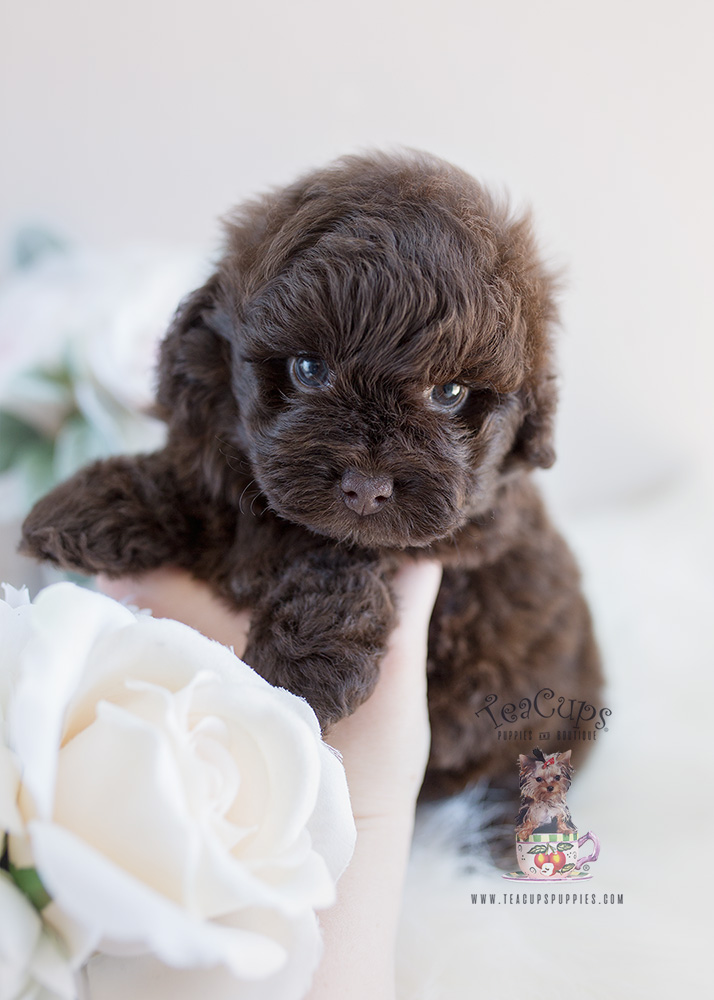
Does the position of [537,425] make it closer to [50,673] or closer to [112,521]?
[112,521]

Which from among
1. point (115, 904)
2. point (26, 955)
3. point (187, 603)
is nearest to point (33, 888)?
point (26, 955)

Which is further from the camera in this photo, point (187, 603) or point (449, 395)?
point (187, 603)

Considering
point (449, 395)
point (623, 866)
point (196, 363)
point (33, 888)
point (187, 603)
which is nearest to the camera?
point (33, 888)

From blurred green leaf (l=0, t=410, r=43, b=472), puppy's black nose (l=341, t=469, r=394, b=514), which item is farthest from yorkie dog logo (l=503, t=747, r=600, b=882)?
blurred green leaf (l=0, t=410, r=43, b=472)

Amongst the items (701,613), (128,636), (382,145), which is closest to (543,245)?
(128,636)

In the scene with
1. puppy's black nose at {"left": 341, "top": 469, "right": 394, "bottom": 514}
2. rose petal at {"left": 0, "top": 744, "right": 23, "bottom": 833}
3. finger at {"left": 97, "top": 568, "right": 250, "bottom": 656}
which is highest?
puppy's black nose at {"left": 341, "top": 469, "right": 394, "bottom": 514}

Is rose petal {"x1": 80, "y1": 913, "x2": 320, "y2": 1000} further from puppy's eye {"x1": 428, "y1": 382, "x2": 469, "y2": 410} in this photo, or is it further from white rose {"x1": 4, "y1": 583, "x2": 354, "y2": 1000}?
puppy's eye {"x1": 428, "y1": 382, "x2": 469, "y2": 410}
